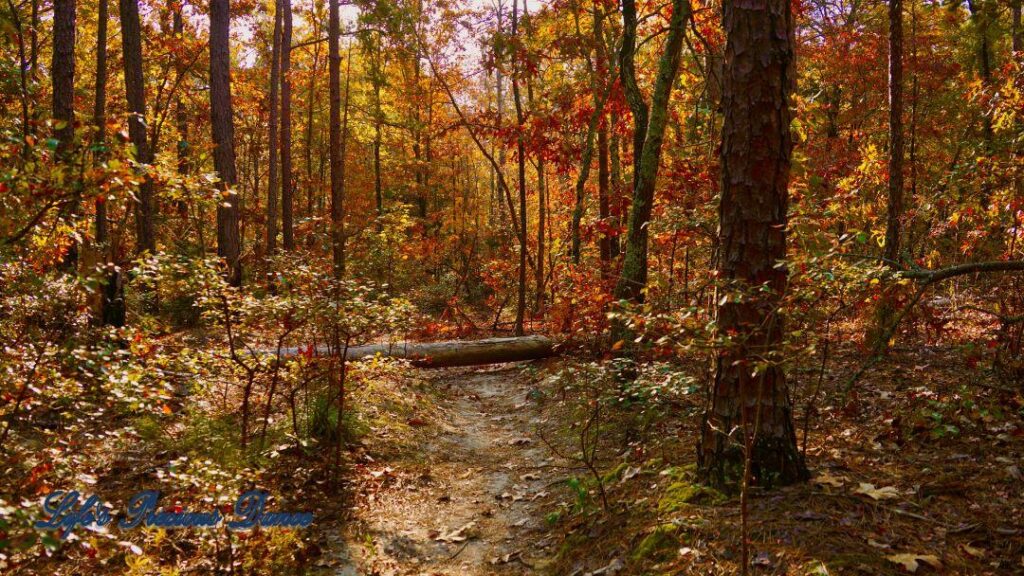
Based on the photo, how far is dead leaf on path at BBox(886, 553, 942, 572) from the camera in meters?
2.77

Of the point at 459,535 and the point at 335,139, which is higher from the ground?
the point at 335,139

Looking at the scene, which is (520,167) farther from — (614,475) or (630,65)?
(614,475)

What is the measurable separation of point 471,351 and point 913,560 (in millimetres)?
8138

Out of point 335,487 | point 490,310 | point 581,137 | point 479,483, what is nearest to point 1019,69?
point 479,483

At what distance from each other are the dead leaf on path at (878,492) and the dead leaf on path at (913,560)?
67cm

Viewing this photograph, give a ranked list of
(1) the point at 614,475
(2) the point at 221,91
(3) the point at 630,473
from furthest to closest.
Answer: (2) the point at 221,91 → (1) the point at 614,475 → (3) the point at 630,473

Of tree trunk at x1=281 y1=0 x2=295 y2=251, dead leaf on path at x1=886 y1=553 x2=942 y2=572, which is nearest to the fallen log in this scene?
tree trunk at x1=281 y1=0 x2=295 y2=251

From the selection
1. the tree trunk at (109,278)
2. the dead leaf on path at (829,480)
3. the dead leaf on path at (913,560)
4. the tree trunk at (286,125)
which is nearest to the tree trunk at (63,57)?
the tree trunk at (109,278)

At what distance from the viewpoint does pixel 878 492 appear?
11.7ft

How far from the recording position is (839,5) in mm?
6555

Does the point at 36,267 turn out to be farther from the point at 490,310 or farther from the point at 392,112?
the point at 392,112

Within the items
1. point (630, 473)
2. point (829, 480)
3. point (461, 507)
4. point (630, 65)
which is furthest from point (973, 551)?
point (630, 65)

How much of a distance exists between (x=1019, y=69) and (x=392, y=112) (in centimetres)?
1990

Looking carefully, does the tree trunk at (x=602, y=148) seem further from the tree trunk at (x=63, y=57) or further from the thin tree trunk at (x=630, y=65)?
the tree trunk at (x=63, y=57)
